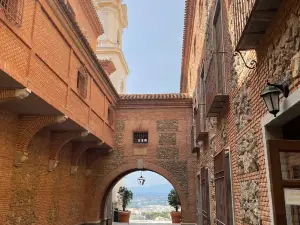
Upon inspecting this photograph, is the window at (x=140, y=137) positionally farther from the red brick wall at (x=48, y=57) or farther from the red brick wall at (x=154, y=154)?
the red brick wall at (x=48, y=57)

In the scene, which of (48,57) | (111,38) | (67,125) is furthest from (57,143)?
(111,38)

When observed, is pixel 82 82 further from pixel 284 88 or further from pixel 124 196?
pixel 124 196

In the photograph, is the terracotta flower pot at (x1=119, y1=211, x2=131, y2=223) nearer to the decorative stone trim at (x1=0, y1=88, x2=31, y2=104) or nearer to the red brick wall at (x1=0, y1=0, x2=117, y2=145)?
the red brick wall at (x1=0, y1=0, x2=117, y2=145)

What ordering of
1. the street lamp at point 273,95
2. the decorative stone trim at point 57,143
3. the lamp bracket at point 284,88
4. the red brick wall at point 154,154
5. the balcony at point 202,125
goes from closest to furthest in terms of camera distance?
the lamp bracket at point 284,88 → the street lamp at point 273,95 → the balcony at point 202,125 → the decorative stone trim at point 57,143 → the red brick wall at point 154,154

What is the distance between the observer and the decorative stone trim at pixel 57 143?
11180mm

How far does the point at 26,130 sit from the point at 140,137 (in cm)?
905

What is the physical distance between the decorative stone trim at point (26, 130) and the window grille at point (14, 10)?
10.1 ft

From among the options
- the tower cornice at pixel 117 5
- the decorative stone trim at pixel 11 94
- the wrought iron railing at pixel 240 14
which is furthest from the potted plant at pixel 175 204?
the wrought iron railing at pixel 240 14

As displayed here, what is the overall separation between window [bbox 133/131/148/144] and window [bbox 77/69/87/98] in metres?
5.87

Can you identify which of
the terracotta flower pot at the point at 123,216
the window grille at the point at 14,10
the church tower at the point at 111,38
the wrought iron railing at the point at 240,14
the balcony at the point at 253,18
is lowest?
the terracotta flower pot at the point at 123,216

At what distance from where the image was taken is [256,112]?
4.65 meters

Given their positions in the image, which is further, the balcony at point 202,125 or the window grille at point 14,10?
the balcony at point 202,125

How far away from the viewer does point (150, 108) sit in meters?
17.8

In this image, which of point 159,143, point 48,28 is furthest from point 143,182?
point 48,28
